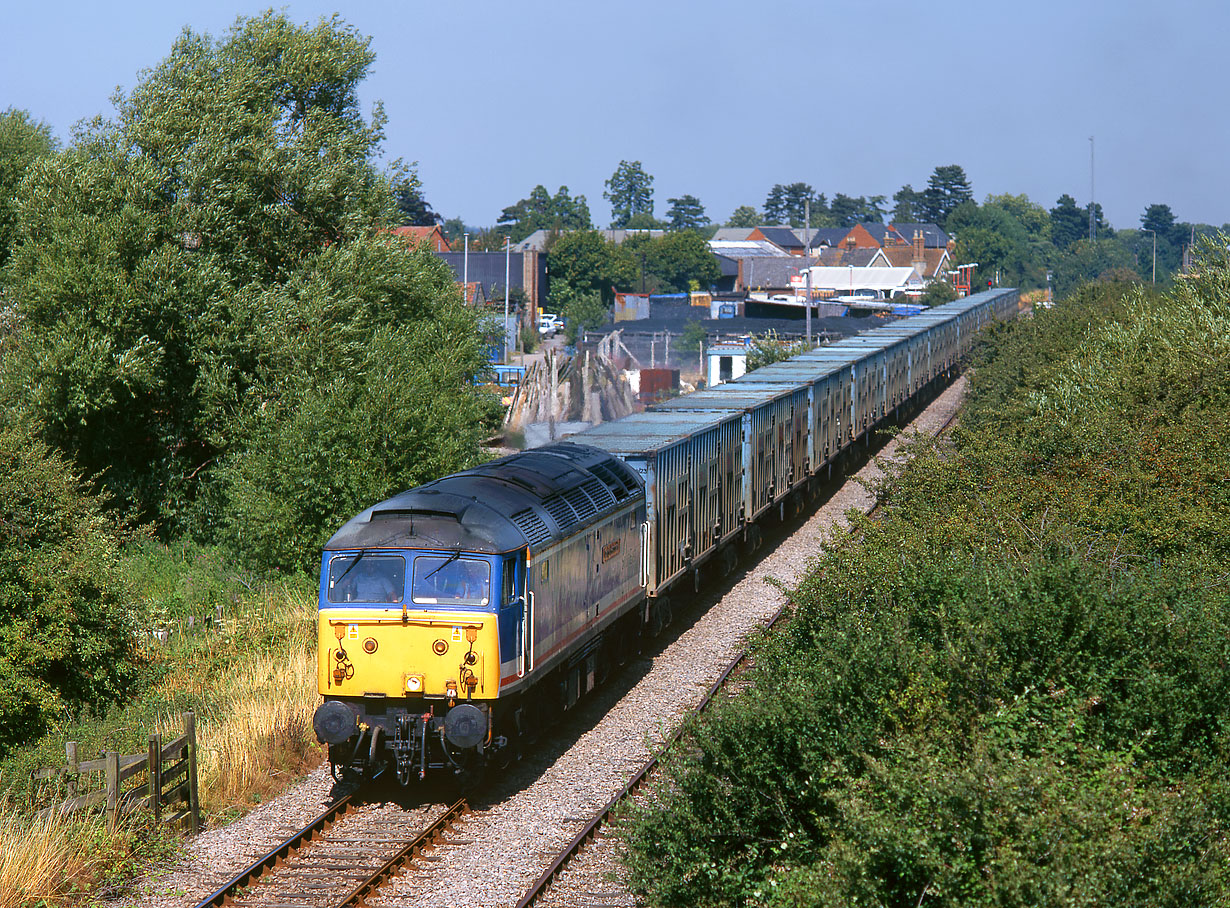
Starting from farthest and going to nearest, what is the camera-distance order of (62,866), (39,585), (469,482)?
(39,585), (469,482), (62,866)

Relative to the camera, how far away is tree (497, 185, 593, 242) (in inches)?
7338

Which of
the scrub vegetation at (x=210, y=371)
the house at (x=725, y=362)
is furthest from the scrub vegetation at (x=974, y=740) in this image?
the house at (x=725, y=362)

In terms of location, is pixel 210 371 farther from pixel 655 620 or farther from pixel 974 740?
pixel 974 740

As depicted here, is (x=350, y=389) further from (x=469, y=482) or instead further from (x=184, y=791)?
(x=184, y=791)

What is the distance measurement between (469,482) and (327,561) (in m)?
2.11

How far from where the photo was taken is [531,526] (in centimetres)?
1391

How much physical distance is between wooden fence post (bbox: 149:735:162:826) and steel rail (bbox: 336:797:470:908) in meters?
2.43

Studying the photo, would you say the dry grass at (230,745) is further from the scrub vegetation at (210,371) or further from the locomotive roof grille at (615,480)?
the locomotive roof grille at (615,480)

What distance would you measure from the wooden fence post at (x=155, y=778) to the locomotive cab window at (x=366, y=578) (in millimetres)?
2264

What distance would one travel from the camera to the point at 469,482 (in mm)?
14578

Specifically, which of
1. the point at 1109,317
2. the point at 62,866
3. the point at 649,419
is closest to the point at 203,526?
the point at 649,419

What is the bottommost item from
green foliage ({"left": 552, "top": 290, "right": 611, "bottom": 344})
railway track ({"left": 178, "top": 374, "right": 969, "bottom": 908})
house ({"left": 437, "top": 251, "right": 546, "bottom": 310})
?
railway track ({"left": 178, "top": 374, "right": 969, "bottom": 908})

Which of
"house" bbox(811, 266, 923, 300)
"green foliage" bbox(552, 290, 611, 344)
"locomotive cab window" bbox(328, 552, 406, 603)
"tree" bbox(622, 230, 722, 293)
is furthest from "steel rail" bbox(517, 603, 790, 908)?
"tree" bbox(622, 230, 722, 293)

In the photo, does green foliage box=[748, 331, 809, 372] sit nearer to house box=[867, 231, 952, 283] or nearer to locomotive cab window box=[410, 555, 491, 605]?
locomotive cab window box=[410, 555, 491, 605]
